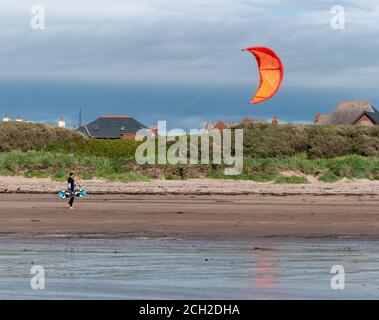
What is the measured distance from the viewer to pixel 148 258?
17.4 m

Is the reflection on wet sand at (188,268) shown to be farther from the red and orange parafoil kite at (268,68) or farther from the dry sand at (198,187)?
the red and orange parafoil kite at (268,68)

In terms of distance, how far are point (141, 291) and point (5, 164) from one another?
2956 centimetres

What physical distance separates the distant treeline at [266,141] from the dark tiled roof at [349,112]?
23.4 m

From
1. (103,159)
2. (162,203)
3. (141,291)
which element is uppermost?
(103,159)

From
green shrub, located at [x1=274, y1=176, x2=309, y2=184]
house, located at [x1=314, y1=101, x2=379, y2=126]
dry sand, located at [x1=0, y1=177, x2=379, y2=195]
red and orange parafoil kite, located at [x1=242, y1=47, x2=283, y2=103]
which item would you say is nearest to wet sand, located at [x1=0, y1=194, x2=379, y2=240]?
dry sand, located at [x1=0, y1=177, x2=379, y2=195]

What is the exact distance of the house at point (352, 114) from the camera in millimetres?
73000

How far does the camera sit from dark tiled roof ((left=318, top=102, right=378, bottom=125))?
73812 mm

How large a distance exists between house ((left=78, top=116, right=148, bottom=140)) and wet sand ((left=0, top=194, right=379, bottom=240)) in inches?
1763

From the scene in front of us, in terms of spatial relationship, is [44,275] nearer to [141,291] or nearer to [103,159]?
[141,291]

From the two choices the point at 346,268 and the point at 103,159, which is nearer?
the point at 346,268

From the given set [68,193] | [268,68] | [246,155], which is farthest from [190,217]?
[246,155]

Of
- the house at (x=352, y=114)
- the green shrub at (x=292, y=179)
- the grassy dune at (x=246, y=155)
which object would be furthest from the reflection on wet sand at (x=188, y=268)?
the house at (x=352, y=114)

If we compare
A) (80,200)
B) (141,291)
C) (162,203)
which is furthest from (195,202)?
(141,291)

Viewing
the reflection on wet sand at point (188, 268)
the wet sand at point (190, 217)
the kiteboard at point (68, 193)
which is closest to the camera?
the reflection on wet sand at point (188, 268)
